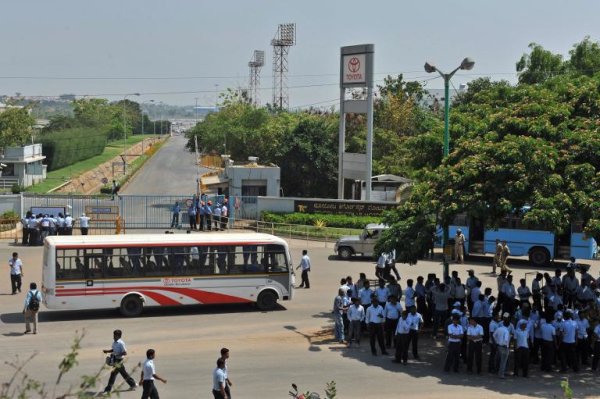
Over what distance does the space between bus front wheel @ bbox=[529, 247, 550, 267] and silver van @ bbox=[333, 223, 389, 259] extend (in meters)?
6.44

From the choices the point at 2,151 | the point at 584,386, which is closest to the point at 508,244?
the point at 584,386

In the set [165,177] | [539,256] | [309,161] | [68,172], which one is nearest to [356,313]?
[539,256]

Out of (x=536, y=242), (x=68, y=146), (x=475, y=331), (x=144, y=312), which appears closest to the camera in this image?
(x=475, y=331)

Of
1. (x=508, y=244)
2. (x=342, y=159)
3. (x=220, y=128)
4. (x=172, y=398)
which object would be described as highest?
(x=220, y=128)

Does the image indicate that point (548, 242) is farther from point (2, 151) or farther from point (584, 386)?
point (2, 151)

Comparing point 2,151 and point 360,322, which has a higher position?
point 2,151

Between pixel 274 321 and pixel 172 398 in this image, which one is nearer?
pixel 172 398

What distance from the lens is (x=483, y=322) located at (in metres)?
19.1

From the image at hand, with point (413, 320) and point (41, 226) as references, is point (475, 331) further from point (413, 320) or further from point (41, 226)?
point (41, 226)

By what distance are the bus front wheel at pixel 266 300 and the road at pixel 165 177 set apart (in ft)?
139

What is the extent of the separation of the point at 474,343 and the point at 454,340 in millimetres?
458

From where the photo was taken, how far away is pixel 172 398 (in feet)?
51.7

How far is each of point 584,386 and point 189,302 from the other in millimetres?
11158

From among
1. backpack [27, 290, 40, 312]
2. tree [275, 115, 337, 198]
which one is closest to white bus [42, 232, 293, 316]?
backpack [27, 290, 40, 312]
